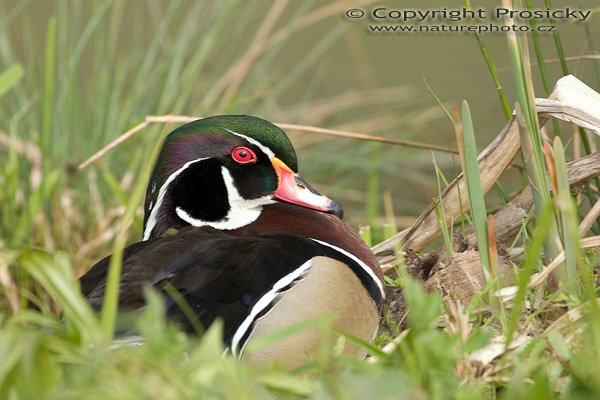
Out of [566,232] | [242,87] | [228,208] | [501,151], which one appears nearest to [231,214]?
[228,208]

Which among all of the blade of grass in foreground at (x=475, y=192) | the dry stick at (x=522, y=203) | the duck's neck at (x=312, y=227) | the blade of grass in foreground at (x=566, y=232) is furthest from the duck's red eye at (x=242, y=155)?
the blade of grass in foreground at (x=566, y=232)

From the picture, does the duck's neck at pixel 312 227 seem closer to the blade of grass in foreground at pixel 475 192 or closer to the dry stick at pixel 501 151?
the dry stick at pixel 501 151

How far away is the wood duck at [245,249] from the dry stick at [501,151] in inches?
7.7

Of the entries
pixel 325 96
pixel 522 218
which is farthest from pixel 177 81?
pixel 522 218

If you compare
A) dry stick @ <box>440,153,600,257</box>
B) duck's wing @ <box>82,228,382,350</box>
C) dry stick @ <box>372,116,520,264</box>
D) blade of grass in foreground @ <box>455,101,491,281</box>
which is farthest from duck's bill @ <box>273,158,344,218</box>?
blade of grass in foreground @ <box>455,101,491,281</box>

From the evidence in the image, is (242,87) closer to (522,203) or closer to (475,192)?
(522,203)

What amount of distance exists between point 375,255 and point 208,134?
25.3 inches

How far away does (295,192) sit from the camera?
3.24m

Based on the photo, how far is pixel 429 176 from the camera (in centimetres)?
606

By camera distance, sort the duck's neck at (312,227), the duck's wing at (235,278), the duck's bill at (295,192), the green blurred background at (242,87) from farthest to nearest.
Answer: the green blurred background at (242,87) < the duck's bill at (295,192) < the duck's neck at (312,227) < the duck's wing at (235,278)

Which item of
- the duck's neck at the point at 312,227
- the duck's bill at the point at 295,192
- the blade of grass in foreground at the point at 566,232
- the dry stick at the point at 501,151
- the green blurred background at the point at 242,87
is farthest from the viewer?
the green blurred background at the point at 242,87

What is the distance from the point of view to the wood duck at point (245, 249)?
2.51 m

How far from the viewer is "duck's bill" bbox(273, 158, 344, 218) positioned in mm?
3225

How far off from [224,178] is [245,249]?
0.67 m
